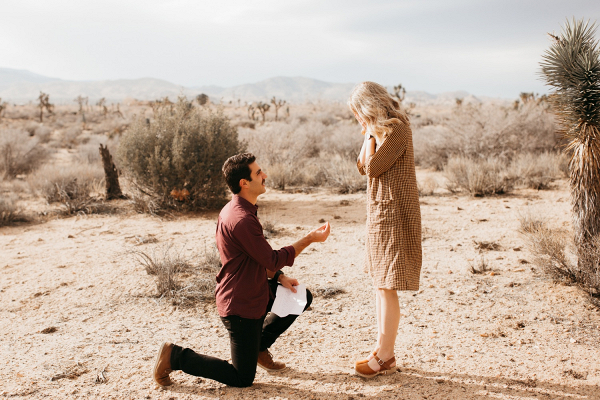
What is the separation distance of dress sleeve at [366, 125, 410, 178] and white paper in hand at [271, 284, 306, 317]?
90cm

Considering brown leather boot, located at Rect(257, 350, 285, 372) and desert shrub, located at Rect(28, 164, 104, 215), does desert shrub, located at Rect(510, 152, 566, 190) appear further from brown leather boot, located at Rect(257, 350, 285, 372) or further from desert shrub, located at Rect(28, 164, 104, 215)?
desert shrub, located at Rect(28, 164, 104, 215)

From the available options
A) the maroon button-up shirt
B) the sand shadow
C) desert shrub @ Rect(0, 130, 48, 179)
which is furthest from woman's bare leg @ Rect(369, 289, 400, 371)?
desert shrub @ Rect(0, 130, 48, 179)

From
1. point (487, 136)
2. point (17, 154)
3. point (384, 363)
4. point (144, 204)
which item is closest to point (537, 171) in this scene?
point (487, 136)

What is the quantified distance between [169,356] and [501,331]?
8.53 feet

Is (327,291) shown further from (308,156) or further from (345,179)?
(308,156)

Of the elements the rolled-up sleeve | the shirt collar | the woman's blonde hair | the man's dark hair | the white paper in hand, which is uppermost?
the woman's blonde hair

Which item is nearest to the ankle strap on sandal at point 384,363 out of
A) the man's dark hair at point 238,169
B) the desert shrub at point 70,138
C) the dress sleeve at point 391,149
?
the dress sleeve at point 391,149

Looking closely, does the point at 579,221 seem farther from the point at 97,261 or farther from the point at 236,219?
the point at 97,261

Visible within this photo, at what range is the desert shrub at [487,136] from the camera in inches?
505

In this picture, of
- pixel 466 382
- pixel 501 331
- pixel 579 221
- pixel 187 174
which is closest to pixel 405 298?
pixel 501 331

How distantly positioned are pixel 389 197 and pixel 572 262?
326 cm

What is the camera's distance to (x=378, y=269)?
276 cm

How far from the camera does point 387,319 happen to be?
280 centimetres

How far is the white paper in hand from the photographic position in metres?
2.76
